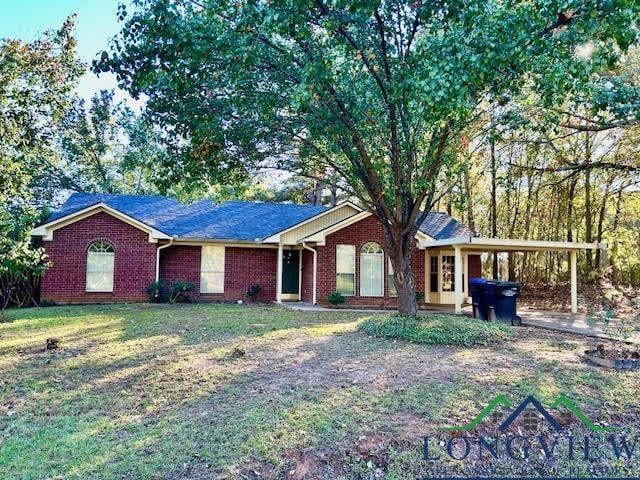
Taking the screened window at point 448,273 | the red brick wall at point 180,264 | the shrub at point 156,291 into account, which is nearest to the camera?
the shrub at point 156,291

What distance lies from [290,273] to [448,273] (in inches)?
242

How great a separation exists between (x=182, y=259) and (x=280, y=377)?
37.7ft

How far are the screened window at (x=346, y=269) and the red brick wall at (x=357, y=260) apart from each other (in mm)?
129

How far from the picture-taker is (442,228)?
18.2 metres

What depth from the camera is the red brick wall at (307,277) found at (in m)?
16.2

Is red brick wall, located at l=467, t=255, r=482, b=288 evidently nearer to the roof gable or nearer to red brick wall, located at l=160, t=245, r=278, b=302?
the roof gable

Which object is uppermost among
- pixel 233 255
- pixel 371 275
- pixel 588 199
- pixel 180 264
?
pixel 588 199

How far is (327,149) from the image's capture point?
33.2 feet

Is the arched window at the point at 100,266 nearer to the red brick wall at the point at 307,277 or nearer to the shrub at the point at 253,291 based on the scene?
the shrub at the point at 253,291

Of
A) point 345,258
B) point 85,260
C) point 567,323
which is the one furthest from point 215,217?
point 567,323

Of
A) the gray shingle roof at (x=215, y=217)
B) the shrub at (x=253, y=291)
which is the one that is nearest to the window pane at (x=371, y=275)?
the gray shingle roof at (x=215, y=217)

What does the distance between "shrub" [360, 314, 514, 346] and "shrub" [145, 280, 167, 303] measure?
874cm

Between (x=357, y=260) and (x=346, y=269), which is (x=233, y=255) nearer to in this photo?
(x=346, y=269)

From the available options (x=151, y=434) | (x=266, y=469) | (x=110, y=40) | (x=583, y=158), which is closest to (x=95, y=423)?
(x=151, y=434)
